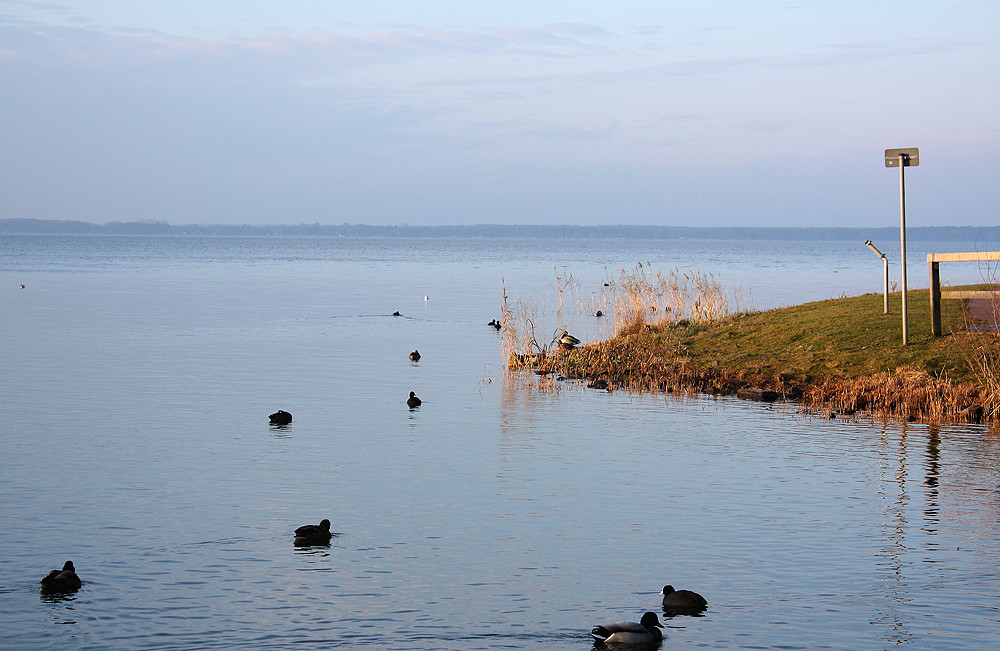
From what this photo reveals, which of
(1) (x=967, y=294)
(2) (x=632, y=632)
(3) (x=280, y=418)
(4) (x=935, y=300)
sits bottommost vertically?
(2) (x=632, y=632)

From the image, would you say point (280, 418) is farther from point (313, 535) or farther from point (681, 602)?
point (681, 602)

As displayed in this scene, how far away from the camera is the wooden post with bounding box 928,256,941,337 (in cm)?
2744

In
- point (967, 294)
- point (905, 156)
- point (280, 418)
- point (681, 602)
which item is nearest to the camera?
point (681, 602)

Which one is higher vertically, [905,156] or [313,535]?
[905,156]

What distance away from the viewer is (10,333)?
4753cm

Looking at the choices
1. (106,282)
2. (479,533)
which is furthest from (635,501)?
(106,282)

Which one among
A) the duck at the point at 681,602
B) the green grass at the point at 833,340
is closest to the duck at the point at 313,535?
the duck at the point at 681,602

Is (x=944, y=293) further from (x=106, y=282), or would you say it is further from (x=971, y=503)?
(x=106, y=282)

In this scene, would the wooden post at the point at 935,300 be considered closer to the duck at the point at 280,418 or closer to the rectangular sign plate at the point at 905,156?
the rectangular sign plate at the point at 905,156

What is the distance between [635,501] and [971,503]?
511 cm

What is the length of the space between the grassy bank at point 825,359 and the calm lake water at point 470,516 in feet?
4.18

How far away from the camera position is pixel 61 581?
41.9 feet

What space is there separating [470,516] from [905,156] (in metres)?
16.6

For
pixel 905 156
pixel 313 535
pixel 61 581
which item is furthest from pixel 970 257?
pixel 61 581
